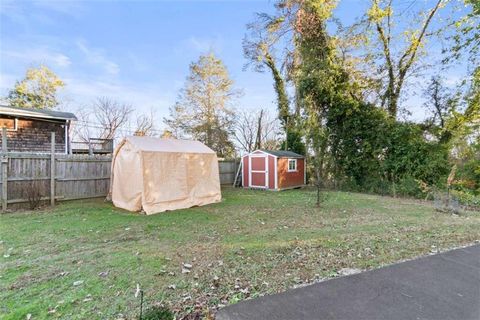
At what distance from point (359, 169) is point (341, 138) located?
1764mm

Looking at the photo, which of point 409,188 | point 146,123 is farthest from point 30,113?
point 409,188

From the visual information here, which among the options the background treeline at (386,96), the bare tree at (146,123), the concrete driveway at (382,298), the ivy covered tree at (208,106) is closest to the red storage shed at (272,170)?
the background treeline at (386,96)

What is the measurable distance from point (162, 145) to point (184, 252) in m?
4.67

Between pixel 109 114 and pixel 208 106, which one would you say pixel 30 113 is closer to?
pixel 109 114

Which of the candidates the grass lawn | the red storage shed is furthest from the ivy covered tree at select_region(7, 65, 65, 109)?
the grass lawn

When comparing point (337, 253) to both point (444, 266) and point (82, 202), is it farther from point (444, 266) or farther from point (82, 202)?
point (82, 202)

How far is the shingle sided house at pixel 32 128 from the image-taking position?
10758 millimetres

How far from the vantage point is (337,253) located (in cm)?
372

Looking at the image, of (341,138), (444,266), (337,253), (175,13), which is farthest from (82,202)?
(341,138)

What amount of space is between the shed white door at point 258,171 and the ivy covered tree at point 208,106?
6241 millimetres

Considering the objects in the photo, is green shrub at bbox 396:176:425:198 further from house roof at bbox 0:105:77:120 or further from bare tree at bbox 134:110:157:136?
bare tree at bbox 134:110:157:136

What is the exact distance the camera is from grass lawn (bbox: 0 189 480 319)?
8.31ft

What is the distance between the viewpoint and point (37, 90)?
19.2 meters

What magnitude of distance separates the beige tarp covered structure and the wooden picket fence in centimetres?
123
